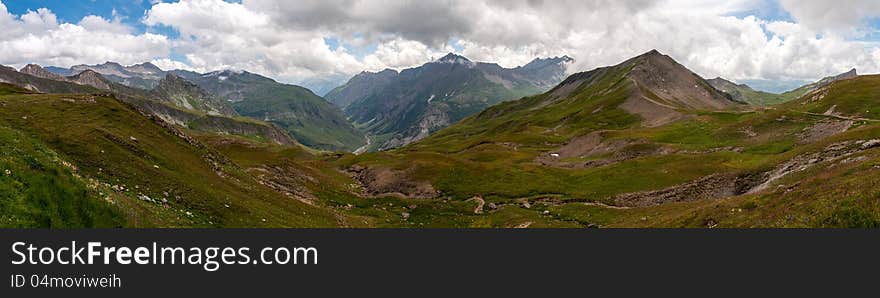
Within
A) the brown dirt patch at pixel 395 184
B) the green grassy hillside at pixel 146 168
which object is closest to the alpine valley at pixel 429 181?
the green grassy hillside at pixel 146 168

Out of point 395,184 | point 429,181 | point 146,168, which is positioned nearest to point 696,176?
point 429,181

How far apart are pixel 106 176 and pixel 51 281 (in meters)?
23.4

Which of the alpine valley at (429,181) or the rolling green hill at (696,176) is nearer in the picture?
the alpine valley at (429,181)

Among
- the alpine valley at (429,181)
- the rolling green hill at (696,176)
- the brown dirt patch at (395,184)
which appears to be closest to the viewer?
the alpine valley at (429,181)

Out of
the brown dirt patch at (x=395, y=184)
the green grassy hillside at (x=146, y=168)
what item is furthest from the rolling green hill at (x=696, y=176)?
the green grassy hillside at (x=146, y=168)

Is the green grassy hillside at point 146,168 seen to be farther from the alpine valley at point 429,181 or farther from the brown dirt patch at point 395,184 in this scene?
the brown dirt patch at point 395,184

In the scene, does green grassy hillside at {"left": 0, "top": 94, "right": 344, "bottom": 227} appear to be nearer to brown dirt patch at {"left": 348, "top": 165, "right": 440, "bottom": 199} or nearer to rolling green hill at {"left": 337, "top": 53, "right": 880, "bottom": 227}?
brown dirt patch at {"left": 348, "top": 165, "right": 440, "bottom": 199}

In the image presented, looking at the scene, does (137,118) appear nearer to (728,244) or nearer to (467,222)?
(467,222)

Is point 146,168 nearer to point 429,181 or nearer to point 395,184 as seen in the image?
point 395,184

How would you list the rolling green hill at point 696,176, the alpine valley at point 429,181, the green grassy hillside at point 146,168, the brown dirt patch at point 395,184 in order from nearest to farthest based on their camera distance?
the alpine valley at point 429,181 < the rolling green hill at point 696,176 < the green grassy hillside at point 146,168 < the brown dirt patch at point 395,184

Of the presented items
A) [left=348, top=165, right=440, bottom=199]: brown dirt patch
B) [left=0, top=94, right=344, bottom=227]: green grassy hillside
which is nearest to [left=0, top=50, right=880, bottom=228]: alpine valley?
[left=0, top=94, right=344, bottom=227]: green grassy hillside

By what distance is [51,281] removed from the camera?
14.2 meters

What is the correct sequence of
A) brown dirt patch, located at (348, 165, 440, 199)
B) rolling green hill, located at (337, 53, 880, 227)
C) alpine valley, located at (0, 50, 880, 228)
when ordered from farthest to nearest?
brown dirt patch, located at (348, 165, 440, 199)
rolling green hill, located at (337, 53, 880, 227)
alpine valley, located at (0, 50, 880, 228)

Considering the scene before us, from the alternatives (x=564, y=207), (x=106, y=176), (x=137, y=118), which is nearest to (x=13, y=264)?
(x=106, y=176)
